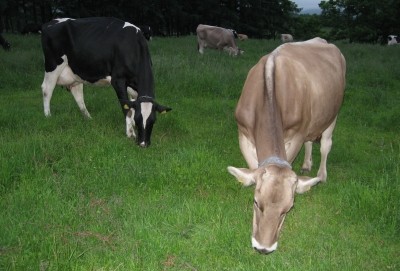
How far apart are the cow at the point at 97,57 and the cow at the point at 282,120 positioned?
279 centimetres

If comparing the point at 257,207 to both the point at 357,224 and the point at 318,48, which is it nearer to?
the point at 357,224

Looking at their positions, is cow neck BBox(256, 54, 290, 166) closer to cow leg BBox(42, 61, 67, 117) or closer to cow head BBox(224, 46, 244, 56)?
cow leg BBox(42, 61, 67, 117)

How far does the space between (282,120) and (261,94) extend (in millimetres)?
366

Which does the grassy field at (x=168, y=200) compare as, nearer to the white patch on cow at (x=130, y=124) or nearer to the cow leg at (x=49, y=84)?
the white patch on cow at (x=130, y=124)

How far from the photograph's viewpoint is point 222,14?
4644cm

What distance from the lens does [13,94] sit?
10562 millimetres

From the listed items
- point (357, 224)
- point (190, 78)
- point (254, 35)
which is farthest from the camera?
point (254, 35)

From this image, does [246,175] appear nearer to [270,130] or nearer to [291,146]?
[270,130]

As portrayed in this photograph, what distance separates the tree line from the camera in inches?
1412

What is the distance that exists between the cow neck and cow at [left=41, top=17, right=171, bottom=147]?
3225 millimetres

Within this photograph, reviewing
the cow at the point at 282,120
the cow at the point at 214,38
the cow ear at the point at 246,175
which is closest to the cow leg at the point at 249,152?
the cow at the point at 282,120

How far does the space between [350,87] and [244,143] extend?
7.67 m

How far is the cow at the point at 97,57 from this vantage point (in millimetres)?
7855

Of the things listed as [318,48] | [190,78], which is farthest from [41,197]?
[190,78]
